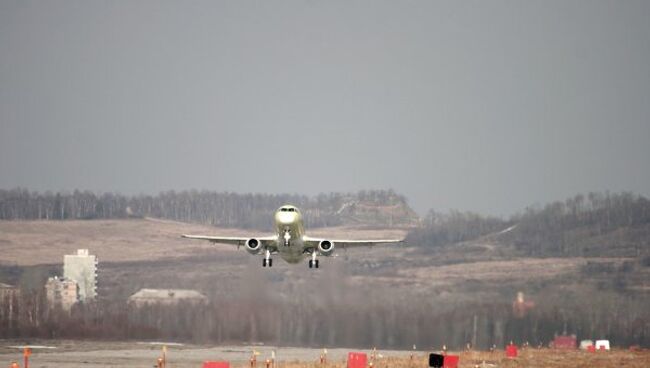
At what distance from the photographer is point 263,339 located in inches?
5536

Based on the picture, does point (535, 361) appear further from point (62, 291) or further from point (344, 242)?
point (62, 291)

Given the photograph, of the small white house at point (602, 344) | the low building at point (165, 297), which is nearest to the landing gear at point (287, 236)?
the small white house at point (602, 344)

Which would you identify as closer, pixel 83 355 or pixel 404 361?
pixel 404 361

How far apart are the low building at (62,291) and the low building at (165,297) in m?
7.63

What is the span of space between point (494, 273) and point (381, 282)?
937 inches

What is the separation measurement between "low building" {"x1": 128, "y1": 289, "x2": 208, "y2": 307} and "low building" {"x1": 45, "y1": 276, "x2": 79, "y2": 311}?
7629 millimetres

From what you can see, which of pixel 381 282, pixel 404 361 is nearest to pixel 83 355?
pixel 404 361

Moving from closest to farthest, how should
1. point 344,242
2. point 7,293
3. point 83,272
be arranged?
point 344,242 → point 7,293 → point 83,272

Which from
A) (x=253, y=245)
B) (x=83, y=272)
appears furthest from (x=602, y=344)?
(x=83, y=272)

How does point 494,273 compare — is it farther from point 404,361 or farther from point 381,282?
point 404,361

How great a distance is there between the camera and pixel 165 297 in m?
171

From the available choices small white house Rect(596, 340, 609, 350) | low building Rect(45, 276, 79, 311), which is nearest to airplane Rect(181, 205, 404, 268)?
small white house Rect(596, 340, 609, 350)

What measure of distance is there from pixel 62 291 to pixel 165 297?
14.0 m

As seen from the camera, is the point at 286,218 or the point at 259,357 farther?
the point at 259,357
